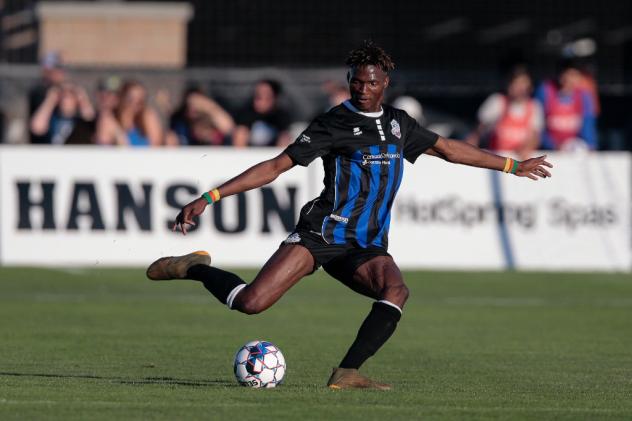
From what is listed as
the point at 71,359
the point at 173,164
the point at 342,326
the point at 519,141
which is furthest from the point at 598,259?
the point at 71,359

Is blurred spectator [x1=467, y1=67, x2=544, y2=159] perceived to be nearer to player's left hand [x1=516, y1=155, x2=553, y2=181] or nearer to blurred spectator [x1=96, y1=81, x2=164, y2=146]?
blurred spectator [x1=96, y1=81, x2=164, y2=146]

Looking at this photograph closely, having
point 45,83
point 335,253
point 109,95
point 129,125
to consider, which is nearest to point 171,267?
point 335,253

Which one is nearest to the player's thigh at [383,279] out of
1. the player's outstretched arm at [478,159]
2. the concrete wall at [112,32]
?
the player's outstretched arm at [478,159]

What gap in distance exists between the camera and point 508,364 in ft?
38.2

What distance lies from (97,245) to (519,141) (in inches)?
235

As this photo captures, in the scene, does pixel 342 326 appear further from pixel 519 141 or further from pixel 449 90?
pixel 449 90

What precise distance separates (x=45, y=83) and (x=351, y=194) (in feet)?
49.0

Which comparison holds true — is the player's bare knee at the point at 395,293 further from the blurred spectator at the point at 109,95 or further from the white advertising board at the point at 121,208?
the blurred spectator at the point at 109,95

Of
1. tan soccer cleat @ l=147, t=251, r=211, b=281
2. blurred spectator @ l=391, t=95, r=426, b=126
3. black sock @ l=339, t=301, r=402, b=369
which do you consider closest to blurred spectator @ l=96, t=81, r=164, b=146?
blurred spectator @ l=391, t=95, r=426, b=126

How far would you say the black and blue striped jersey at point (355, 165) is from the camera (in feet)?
32.3

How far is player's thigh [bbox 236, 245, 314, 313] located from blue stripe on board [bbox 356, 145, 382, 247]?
1.12 ft

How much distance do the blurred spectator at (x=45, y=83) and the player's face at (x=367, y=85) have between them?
1356 cm

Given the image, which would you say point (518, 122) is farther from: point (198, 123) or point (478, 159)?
point (478, 159)

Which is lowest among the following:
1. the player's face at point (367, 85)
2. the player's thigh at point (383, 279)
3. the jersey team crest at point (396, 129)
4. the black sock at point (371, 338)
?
the black sock at point (371, 338)
